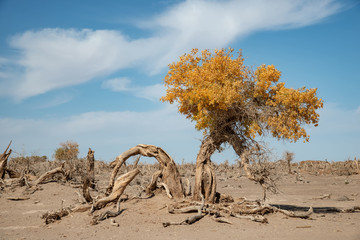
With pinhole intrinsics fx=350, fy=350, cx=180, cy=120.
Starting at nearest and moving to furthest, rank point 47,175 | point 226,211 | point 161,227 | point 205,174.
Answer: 1. point 161,227
2. point 226,211
3. point 205,174
4. point 47,175

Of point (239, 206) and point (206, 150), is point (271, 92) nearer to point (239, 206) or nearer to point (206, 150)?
point (206, 150)

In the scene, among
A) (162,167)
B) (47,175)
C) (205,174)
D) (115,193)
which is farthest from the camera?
(47,175)

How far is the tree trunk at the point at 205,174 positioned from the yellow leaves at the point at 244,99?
963mm

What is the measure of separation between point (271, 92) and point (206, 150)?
3451 mm

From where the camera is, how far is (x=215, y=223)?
1189 centimetres

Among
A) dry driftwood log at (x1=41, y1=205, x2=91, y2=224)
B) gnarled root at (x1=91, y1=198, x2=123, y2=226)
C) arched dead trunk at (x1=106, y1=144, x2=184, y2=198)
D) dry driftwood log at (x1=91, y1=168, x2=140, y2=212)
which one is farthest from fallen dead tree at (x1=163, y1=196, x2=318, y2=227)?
dry driftwood log at (x1=41, y1=205, x2=91, y2=224)

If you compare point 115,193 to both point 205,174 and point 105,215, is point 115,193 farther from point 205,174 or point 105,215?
point 205,174

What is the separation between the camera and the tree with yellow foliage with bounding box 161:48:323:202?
12852mm

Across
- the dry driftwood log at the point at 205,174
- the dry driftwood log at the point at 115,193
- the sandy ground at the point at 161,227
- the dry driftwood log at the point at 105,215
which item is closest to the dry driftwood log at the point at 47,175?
the sandy ground at the point at 161,227

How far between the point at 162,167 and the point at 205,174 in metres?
1.85

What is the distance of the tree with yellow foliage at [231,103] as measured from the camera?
12.9 m

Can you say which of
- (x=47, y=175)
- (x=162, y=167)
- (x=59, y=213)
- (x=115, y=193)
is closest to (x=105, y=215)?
(x=115, y=193)

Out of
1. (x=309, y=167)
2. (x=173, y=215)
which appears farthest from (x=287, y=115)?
(x=309, y=167)

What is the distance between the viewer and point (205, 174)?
1410 cm
